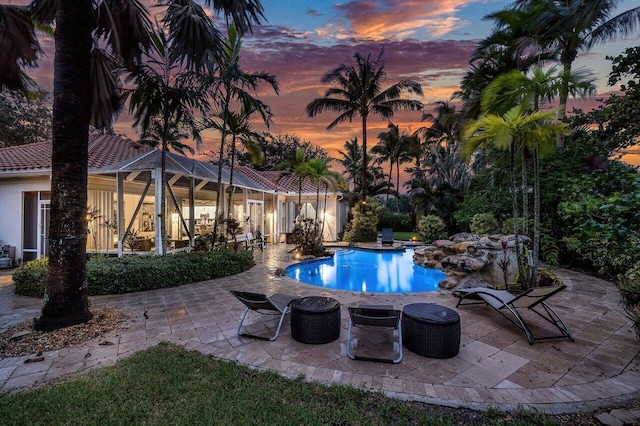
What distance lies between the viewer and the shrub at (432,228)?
17.1 m

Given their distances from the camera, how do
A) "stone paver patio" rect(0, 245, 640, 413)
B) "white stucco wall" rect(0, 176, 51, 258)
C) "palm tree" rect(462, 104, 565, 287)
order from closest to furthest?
"stone paver patio" rect(0, 245, 640, 413), "palm tree" rect(462, 104, 565, 287), "white stucco wall" rect(0, 176, 51, 258)

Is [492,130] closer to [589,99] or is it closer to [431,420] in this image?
[431,420]

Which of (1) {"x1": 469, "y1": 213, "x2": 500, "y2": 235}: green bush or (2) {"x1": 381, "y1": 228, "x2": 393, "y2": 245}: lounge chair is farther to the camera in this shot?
(2) {"x1": 381, "y1": 228, "x2": 393, "y2": 245}: lounge chair

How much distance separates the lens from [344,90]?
18.3 meters

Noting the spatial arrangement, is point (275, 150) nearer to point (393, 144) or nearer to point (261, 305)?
point (393, 144)

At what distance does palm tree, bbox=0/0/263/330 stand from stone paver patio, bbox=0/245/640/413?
1142 mm

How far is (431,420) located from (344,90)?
1839 centimetres

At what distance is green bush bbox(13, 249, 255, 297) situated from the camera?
6.95 metres

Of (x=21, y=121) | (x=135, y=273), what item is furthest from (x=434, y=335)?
(x=21, y=121)

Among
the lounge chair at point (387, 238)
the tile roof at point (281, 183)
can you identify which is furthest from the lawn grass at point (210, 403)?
the tile roof at point (281, 183)

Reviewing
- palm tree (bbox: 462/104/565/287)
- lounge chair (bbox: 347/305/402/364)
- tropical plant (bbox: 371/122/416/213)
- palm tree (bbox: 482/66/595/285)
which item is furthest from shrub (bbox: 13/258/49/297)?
tropical plant (bbox: 371/122/416/213)

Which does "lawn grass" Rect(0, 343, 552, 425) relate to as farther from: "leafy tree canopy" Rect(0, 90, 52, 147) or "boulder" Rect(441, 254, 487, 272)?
"leafy tree canopy" Rect(0, 90, 52, 147)

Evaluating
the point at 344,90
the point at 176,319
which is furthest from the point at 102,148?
the point at 344,90

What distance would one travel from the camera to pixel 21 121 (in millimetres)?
19234
